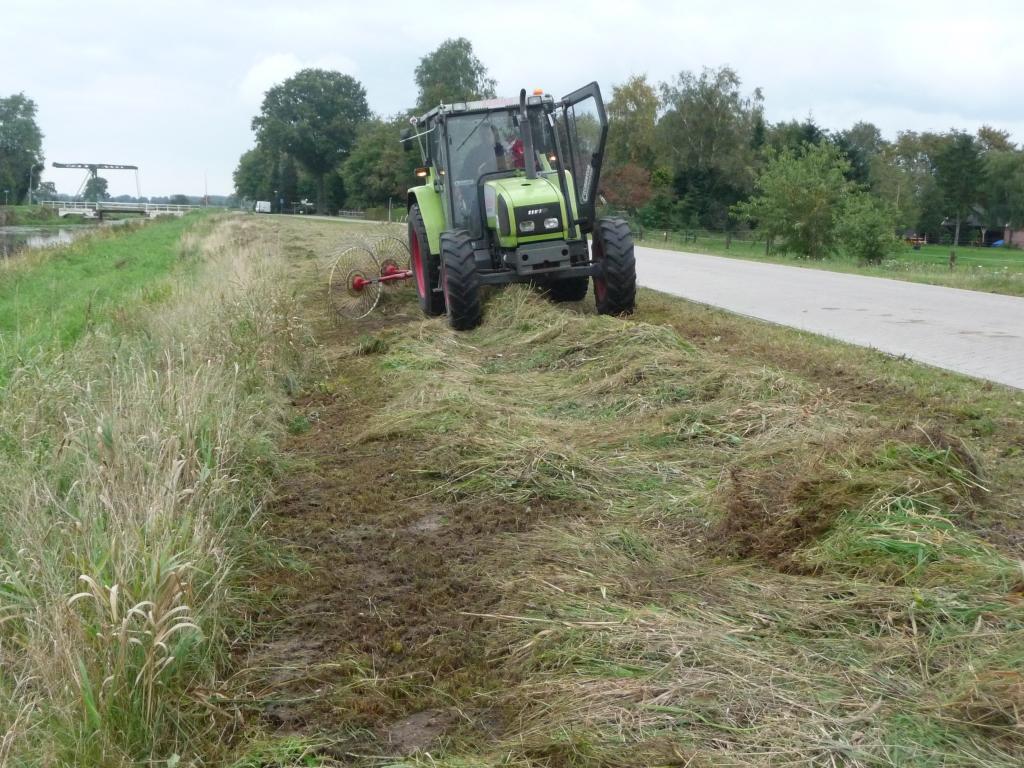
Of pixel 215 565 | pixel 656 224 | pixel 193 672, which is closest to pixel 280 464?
pixel 215 565

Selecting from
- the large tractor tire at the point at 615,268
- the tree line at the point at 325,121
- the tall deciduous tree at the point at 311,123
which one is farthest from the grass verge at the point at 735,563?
the tall deciduous tree at the point at 311,123

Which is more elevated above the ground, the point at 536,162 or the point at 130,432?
the point at 536,162

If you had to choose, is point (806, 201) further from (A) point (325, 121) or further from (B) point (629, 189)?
(A) point (325, 121)

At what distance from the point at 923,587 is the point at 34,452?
171 inches

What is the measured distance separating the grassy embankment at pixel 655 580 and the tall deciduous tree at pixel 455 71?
75210mm

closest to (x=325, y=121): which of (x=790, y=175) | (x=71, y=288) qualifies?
(x=790, y=175)

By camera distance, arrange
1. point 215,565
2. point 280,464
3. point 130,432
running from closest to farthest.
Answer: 1. point 215,565
2. point 130,432
3. point 280,464

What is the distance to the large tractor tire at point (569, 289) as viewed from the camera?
1246 centimetres

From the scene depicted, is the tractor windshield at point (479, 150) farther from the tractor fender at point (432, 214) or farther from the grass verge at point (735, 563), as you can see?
the grass verge at point (735, 563)

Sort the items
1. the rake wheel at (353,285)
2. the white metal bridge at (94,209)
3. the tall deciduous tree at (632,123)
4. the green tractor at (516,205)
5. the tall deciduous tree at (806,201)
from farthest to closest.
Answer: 1. the white metal bridge at (94,209)
2. the tall deciduous tree at (632,123)
3. the tall deciduous tree at (806,201)
4. the rake wheel at (353,285)
5. the green tractor at (516,205)

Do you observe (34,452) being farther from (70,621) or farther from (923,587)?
(923,587)

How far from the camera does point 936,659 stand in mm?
3238

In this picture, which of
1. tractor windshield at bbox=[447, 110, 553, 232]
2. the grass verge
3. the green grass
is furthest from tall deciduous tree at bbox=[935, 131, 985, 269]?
the grass verge

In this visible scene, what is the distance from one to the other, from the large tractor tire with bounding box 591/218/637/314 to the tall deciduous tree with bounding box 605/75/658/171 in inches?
2217
